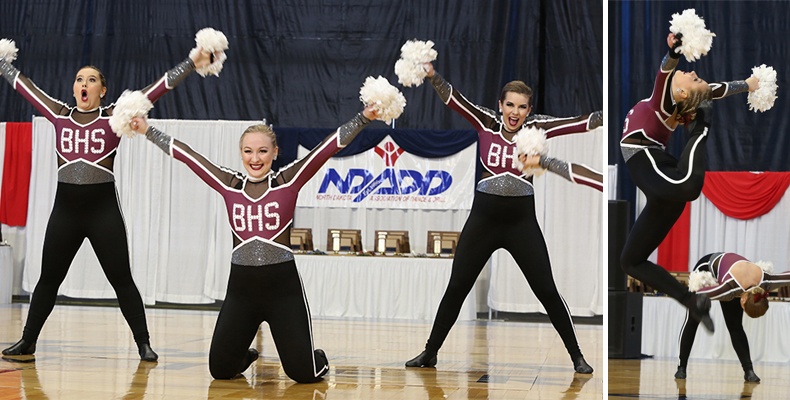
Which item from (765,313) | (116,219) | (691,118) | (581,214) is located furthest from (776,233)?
(581,214)

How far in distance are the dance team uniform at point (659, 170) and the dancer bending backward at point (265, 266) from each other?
2.05 meters

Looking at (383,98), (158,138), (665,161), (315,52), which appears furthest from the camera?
(315,52)

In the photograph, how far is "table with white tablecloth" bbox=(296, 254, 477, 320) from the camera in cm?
1130

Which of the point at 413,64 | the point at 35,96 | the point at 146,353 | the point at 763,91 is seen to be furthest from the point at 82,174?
the point at 763,91

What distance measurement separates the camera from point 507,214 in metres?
5.30

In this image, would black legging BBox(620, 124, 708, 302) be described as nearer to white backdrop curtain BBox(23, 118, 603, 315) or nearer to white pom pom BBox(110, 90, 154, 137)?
white pom pom BBox(110, 90, 154, 137)

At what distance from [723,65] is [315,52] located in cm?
1053

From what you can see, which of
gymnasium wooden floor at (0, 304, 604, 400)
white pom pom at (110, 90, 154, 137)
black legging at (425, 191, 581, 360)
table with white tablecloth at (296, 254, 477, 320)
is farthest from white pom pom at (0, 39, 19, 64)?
table with white tablecloth at (296, 254, 477, 320)

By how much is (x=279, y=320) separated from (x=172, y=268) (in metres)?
8.10

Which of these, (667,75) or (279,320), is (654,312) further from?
(279,320)

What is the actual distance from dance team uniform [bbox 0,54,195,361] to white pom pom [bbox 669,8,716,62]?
136 inches

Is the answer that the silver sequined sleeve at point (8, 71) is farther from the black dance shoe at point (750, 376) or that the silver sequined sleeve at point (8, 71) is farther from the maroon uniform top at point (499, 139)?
the black dance shoe at point (750, 376)

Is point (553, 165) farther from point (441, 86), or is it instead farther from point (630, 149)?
point (441, 86)

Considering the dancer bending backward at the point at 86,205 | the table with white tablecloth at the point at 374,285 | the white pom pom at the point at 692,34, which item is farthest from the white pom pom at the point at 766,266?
the table with white tablecloth at the point at 374,285
